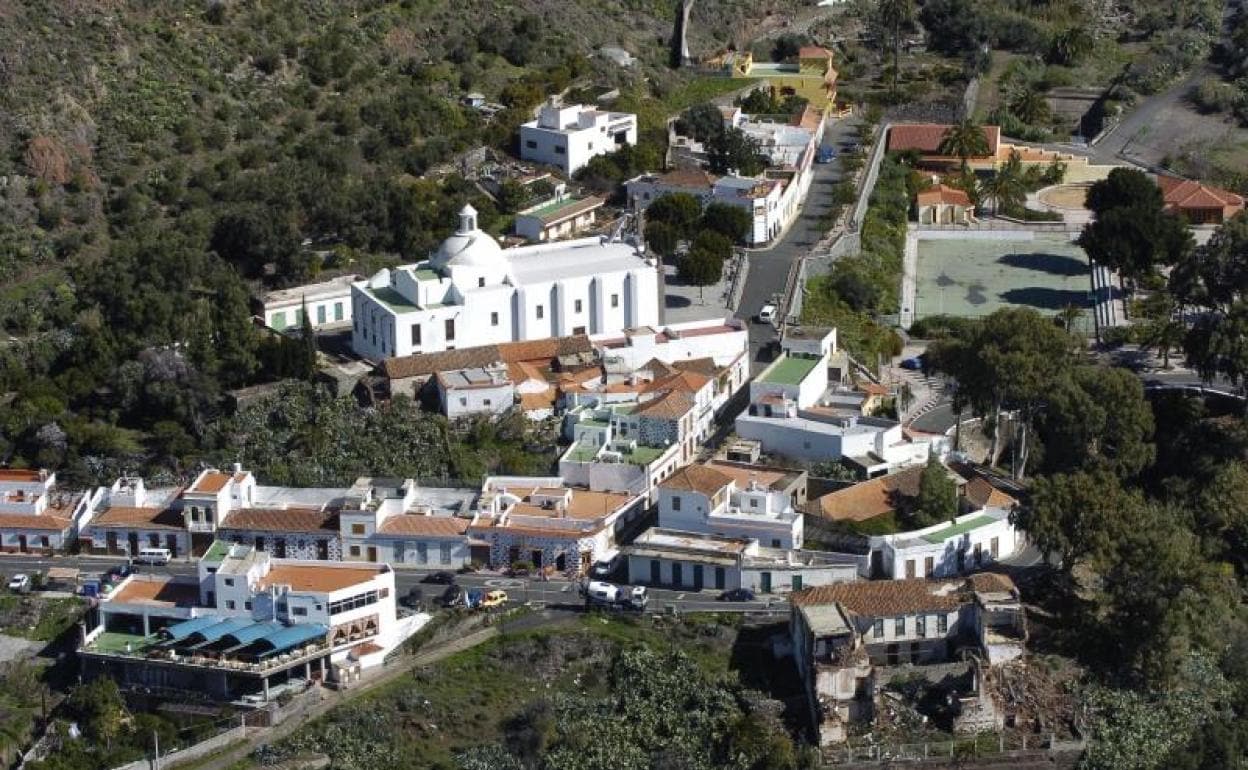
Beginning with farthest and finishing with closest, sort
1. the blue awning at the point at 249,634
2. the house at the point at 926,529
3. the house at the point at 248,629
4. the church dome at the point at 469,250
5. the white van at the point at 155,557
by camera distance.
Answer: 1. the church dome at the point at 469,250
2. the white van at the point at 155,557
3. the house at the point at 926,529
4. the blue awning at the point at 249,634
5. the house at the point at 248,629

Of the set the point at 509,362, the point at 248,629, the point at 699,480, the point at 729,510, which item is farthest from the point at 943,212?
the point at 248,629

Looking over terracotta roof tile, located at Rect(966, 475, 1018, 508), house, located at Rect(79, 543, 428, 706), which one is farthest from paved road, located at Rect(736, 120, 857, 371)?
house, located at Rect(79, 543, 428, 706)

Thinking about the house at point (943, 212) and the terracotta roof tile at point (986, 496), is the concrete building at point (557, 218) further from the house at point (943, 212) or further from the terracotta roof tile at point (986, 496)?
the terracotta roof tile at point (986, 496)

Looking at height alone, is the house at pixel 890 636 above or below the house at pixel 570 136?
below

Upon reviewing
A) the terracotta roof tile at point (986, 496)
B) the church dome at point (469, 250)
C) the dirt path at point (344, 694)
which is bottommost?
the dirt path at point (344, 694)

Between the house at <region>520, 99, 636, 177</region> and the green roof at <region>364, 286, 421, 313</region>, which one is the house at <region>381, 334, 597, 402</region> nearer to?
the green roof at <region>364, 286, 421, 313</region>

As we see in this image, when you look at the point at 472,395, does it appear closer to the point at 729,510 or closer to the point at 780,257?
the point at 729,510

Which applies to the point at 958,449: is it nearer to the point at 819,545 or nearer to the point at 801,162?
the point at 819,545

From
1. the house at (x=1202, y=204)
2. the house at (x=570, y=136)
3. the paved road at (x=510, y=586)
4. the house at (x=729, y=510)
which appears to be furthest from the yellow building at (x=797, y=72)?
the paved road at (x=510, y=586)
